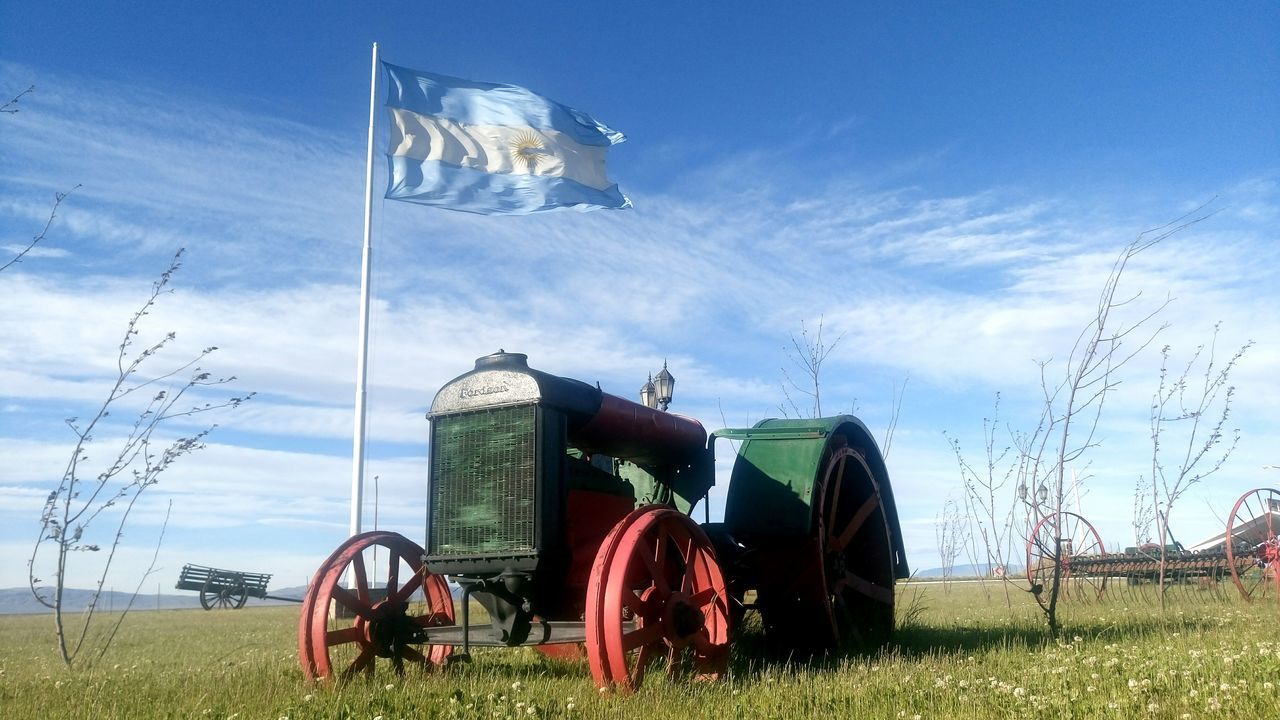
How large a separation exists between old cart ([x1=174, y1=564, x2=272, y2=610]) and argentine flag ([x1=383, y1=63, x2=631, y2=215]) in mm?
20191

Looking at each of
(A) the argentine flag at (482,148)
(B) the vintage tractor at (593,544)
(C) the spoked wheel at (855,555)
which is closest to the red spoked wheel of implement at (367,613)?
(B) the vintage tractor at (593,544)

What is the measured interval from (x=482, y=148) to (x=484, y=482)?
10644 millimetres

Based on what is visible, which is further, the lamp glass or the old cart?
the old cart

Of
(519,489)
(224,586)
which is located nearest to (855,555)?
(519,489)

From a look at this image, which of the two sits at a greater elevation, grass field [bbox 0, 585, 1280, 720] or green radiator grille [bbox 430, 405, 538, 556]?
green radiator grille [bbox 430, 405, 538, 556]

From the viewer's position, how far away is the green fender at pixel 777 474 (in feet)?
22.7

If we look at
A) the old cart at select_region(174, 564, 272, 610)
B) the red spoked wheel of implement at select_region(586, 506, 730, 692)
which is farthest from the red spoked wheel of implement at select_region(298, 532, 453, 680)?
the old cart at select_region(174, 564, 272, 610)

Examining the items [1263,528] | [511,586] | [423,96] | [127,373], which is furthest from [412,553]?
[1263,528]

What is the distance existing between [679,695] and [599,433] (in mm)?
2093

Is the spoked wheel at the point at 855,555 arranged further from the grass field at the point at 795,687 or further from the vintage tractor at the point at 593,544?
the grass field at the point at 795,687

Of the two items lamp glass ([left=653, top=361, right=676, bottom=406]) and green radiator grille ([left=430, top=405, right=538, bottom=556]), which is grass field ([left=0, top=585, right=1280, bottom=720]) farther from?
lamp glass ([left=653, top=361, right=676, bottom=406])

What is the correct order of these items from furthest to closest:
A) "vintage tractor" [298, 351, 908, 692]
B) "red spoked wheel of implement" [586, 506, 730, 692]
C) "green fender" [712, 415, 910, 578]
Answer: "green fender" [712, 415, 910, 578], "vintage tractor" [298, 351, 908, 692], "red spoked wheel of implement" [586, 506, 730, 692]

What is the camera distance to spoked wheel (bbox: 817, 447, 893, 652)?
24.6 ft

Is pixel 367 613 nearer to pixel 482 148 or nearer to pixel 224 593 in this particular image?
pixel 482 148
